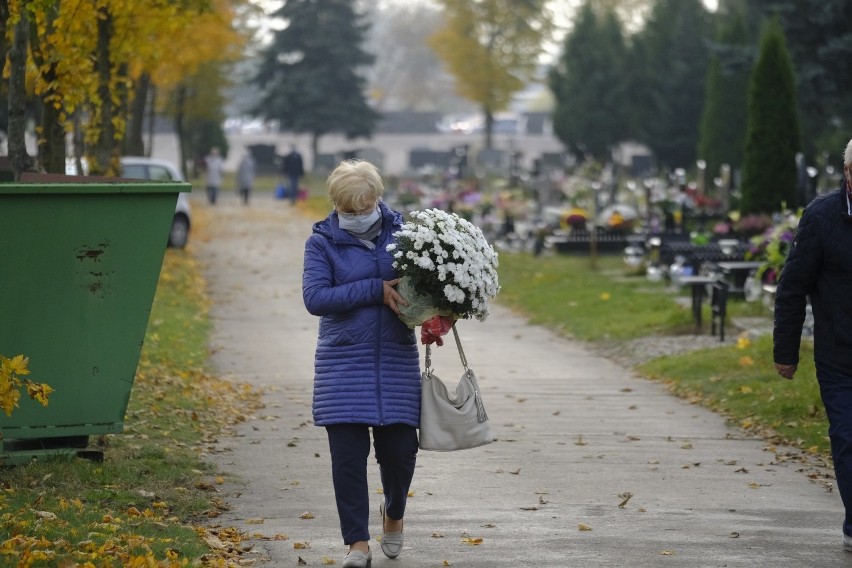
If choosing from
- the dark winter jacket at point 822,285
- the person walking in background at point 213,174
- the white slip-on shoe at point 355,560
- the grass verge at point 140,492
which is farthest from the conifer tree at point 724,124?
the white slip-on shoe at point 355,560

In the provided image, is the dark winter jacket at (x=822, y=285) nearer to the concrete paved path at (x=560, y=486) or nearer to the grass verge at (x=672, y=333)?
the concrete paved path at (x=560, y=486)

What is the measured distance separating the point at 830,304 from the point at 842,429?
0.51 m

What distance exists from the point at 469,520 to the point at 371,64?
52.8 meters

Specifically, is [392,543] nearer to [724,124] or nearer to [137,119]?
[137,119]

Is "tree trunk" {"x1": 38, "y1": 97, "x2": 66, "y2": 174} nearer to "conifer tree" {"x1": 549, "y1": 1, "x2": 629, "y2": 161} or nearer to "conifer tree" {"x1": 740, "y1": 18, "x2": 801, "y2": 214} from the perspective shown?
"conifer tree" {"x1": 740, "y1": 18, "x2": 801, "y2": 214}

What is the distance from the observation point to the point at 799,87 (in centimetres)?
2916

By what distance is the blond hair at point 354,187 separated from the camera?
5734mm

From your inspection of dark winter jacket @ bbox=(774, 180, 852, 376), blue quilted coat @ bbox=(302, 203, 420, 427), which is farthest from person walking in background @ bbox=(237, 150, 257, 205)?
blue quilted coat @ bbox=(302, 203, 420, 427)

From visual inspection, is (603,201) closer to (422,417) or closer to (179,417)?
(179,417)

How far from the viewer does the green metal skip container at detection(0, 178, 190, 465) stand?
22.5ft

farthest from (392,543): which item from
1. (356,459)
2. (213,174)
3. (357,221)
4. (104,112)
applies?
(213,174)

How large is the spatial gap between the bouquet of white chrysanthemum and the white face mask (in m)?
0.12

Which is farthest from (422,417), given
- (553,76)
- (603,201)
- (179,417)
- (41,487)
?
(553,76)

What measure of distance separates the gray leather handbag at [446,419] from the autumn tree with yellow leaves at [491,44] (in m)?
53.7
